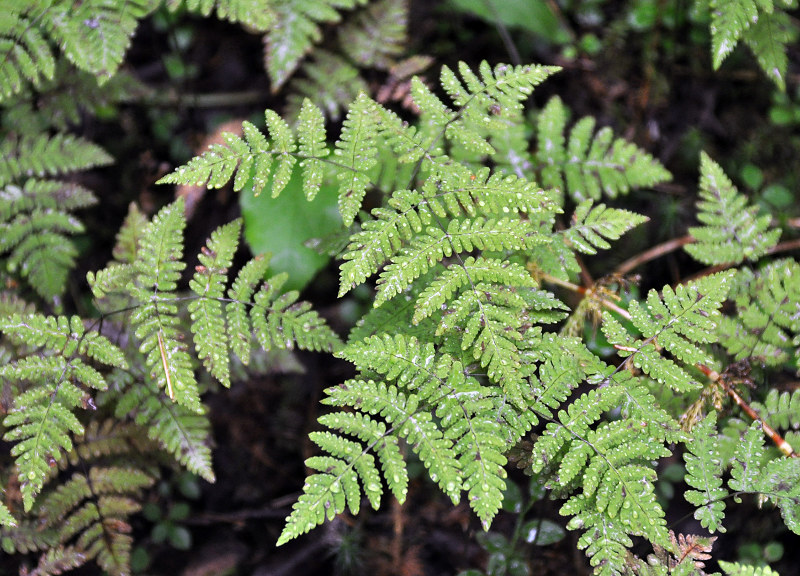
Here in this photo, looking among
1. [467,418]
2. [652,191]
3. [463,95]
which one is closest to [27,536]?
[467,418]

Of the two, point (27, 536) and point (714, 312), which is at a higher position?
point (714, 312)

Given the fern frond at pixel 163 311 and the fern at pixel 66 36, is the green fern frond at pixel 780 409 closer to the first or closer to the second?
the fern frond at pixel 163 311

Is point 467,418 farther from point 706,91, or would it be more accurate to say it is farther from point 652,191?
point 706,91

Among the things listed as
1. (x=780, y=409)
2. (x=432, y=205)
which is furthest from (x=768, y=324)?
(x=432, y=205)

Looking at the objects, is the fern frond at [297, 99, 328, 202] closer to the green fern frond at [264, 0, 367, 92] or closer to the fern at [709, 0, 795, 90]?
the green fern frond at [264, 0, 367, 92]

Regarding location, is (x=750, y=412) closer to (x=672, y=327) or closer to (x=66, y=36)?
(x=672, y=327)

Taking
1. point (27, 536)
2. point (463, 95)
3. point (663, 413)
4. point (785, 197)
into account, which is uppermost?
point (463, 95)

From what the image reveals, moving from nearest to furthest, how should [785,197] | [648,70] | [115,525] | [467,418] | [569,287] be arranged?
[467,418], [115,525], [569,287], [785,197], [648,70]

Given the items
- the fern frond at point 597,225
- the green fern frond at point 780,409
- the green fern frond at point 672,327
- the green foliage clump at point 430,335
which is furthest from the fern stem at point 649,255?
the green fern frond at point 780,409
